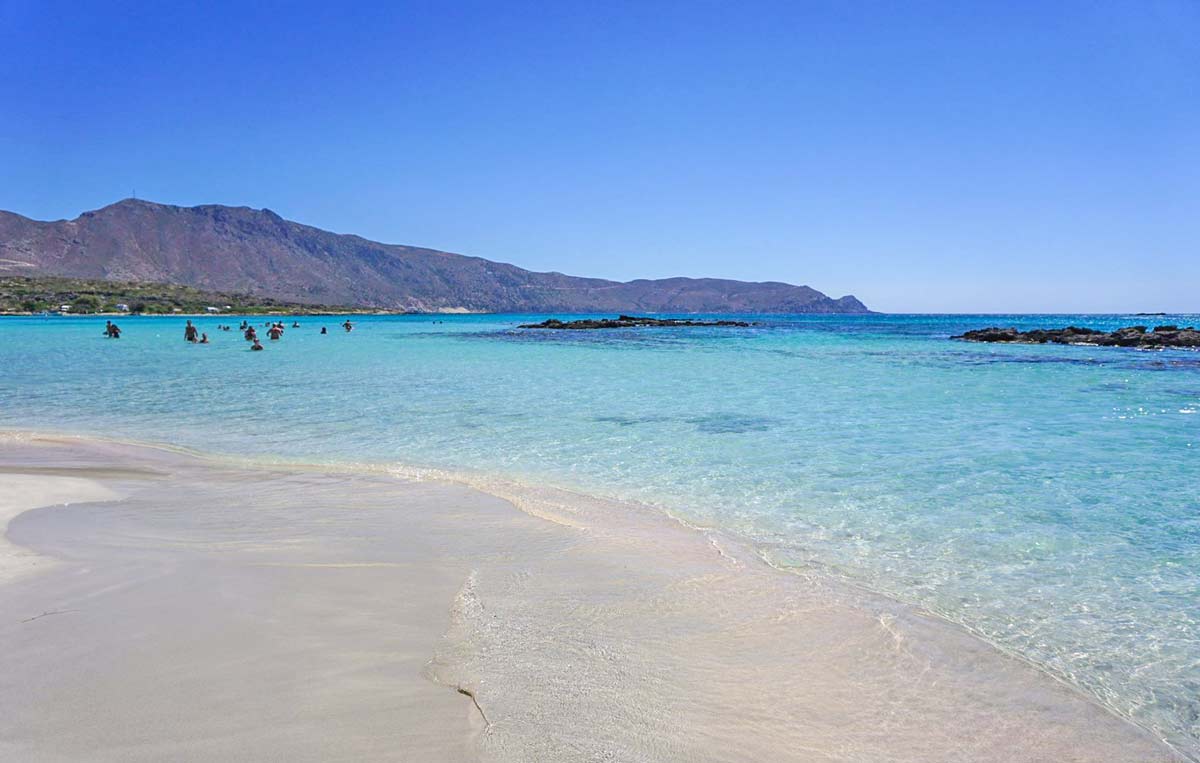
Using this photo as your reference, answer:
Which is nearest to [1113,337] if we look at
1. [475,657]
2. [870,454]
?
[870,454]

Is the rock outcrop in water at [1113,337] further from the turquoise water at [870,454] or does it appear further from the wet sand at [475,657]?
the wet sand at [475,657]

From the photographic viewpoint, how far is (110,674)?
3.75 meters

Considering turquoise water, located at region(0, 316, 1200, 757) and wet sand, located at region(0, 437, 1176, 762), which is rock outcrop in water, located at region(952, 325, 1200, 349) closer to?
turquoise water, located at region(0, 316, 1200, 757)

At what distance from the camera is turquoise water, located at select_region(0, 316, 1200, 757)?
5.23m

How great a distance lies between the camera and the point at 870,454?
35.5ft

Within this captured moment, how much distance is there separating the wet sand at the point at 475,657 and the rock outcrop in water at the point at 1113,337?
160 ft

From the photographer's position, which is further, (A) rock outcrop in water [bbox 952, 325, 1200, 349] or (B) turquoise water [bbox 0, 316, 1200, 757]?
(A) rock outcrop in water [bbox 952, 325, 1200, 349]

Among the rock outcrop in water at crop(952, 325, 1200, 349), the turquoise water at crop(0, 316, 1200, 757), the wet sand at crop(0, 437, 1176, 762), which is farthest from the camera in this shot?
the rock outcrop in water at crop(952, 325, 1200, 349)

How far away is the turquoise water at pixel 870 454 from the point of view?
5230 millimetres

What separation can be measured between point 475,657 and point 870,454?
27.3 ft

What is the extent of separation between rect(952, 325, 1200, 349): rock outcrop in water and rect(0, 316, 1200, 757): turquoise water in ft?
70.9

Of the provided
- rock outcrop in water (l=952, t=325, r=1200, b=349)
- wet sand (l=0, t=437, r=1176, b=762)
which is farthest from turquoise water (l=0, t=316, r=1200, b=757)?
rock outcrop in water (l=952, t=325, r=1200, b=349)

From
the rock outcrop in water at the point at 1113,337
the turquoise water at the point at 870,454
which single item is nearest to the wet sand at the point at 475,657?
the turquoise water at the point at 870,454

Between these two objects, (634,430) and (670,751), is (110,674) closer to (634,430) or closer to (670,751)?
(670,751)
